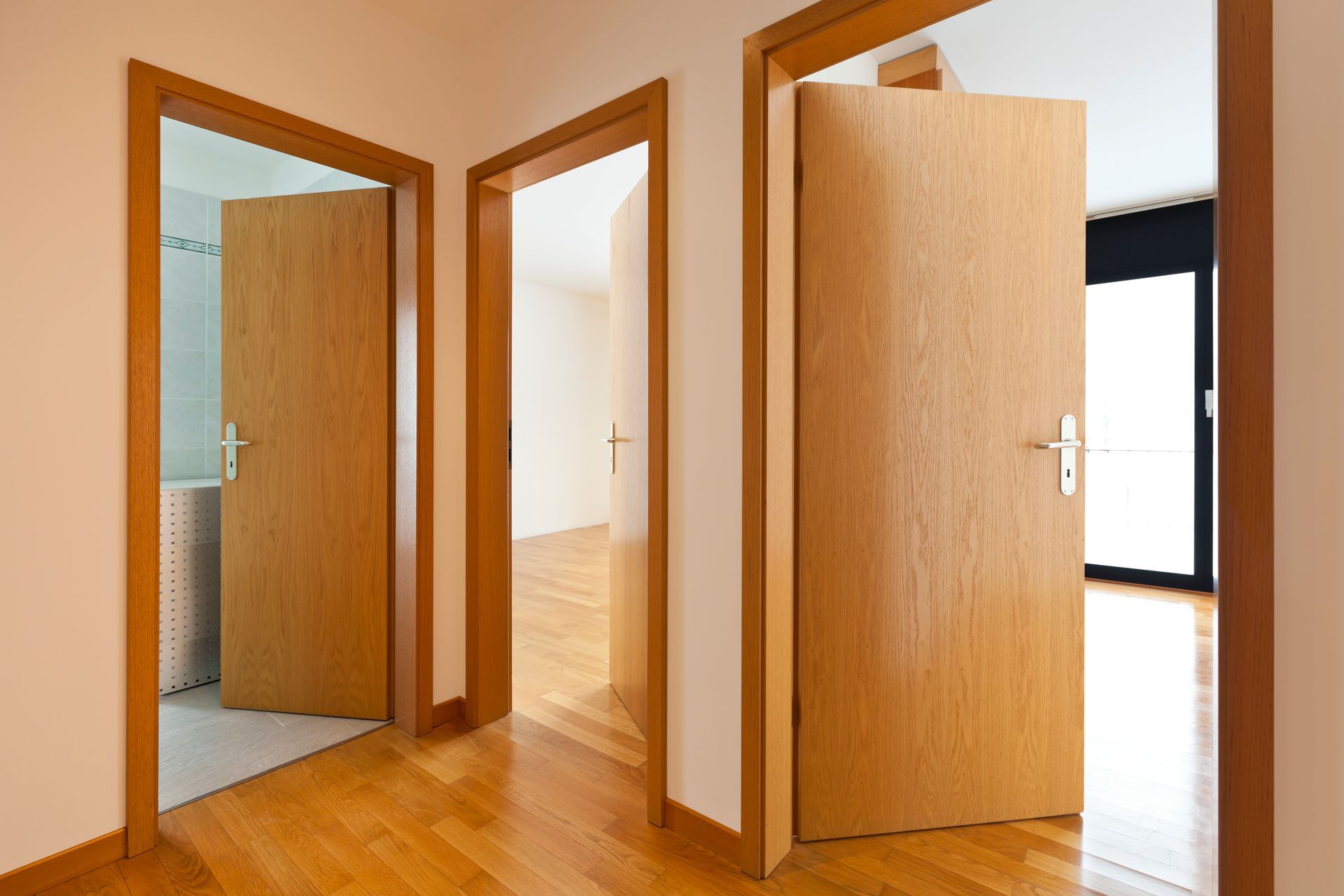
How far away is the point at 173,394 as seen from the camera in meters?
3.06

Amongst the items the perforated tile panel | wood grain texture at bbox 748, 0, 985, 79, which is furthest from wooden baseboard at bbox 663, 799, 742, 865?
the perforated tile panel

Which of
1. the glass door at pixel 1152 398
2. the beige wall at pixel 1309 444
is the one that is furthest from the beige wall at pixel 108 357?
the glass door at pixel 1152 398

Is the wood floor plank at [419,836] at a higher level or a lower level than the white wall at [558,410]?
lower

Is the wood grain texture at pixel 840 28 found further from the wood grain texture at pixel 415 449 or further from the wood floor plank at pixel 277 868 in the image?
the wood floor plank at pixel 277 868

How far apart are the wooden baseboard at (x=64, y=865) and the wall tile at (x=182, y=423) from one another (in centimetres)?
200

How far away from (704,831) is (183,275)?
3.45 m

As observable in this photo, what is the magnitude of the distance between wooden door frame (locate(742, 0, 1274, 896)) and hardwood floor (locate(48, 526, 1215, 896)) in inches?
12.5

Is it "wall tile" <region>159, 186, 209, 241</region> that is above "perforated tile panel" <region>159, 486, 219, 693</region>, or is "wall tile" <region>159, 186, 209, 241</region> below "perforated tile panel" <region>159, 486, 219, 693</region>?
above

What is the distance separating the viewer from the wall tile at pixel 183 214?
3.07m

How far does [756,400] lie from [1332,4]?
3.71 feet

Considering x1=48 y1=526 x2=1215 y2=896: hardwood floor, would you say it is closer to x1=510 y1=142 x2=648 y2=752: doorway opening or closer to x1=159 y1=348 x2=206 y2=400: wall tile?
x1=510 y1=142 x2=648 y2=752: doorway opening

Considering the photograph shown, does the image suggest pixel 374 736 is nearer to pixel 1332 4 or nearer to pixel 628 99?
pixel 628 99

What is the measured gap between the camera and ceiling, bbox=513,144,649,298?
3.86m

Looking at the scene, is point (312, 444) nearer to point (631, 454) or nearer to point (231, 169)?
point (631, 454)
